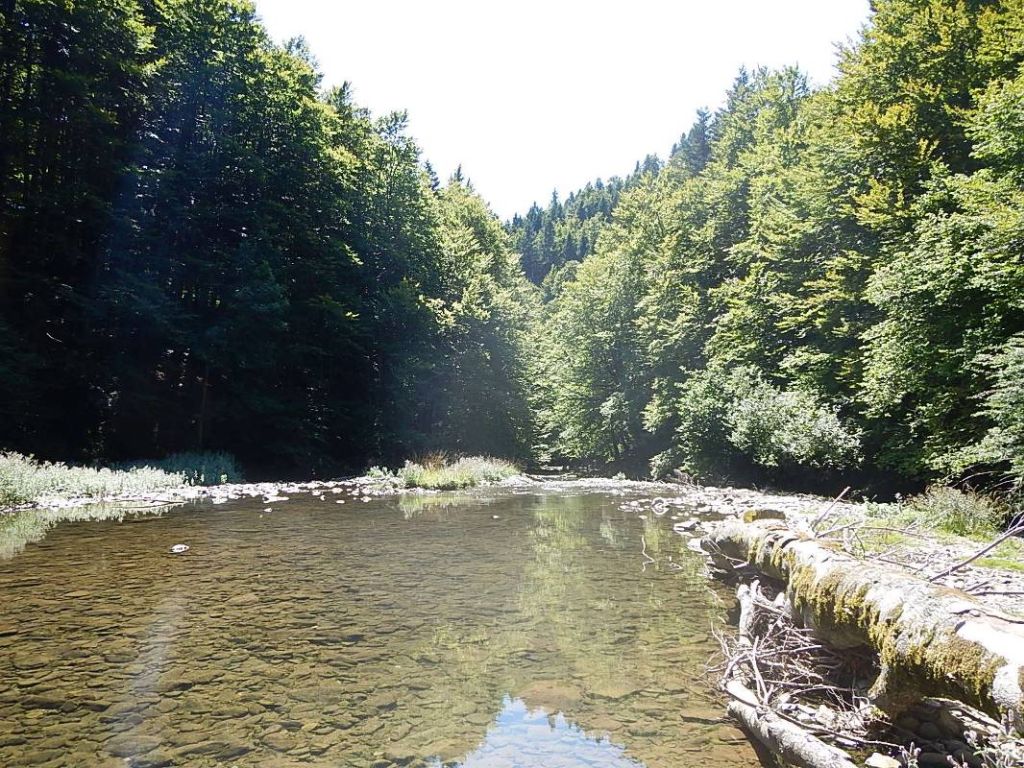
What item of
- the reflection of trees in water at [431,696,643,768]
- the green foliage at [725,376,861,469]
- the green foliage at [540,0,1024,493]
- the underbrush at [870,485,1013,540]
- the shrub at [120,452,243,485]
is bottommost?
the reflection of trees in water at [431,696,643,768]

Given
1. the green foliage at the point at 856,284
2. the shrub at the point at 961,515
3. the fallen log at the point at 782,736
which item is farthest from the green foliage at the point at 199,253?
the shrub at the point at 961,515

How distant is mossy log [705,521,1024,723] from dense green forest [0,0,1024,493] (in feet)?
24.2

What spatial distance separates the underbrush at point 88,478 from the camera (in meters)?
12.8

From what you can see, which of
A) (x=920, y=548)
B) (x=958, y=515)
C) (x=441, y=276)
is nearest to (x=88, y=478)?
(x=920, y=548)

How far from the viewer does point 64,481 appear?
1400 cm

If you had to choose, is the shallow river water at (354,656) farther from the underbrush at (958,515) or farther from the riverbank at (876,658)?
the underbrush at (958,515)

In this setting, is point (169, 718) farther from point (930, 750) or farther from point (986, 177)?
point (986, 177)

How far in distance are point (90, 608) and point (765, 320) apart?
22677 mm

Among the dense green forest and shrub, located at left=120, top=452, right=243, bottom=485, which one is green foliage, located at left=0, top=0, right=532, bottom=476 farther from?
shrub, located at left=120, top=452, right=243, bottom=485

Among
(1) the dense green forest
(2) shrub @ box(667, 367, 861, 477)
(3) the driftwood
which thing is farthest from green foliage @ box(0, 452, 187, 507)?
(2) shrub @ box(667, 367, 861, 477)

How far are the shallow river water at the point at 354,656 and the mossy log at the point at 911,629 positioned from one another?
3.20ft

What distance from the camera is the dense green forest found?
1353 cm

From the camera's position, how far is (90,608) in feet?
19.5

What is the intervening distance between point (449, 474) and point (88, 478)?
10.6m
